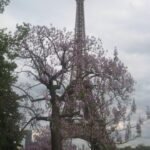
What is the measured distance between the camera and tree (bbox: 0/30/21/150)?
1294 inches

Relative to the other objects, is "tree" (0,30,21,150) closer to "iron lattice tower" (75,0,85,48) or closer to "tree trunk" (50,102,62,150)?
"tree trunk" (50,102,62,150)

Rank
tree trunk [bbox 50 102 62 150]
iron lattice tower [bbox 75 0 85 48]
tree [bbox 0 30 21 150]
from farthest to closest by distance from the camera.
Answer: iron lattice tower [bbox 75 0 85 48]
tree [bbox 0 30 21 150]
tree trunk [bbox 50 102 62 150]

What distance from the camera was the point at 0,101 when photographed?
32344 millimetres

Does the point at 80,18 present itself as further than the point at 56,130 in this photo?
Yes

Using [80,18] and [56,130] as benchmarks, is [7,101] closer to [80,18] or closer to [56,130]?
[56,130]

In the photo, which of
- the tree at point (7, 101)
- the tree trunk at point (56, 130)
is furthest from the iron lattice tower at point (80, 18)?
the tree trunk at point (56, 130)

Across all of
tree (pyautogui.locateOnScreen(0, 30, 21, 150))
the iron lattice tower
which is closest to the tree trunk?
tree (pyautogui.locateOnScreen(0, 30, 21, 150))

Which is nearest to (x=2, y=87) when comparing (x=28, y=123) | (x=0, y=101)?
(x=0, y=101)

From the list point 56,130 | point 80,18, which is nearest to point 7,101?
point 56,130

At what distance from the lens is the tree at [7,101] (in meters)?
32.9

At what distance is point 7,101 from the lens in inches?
1302

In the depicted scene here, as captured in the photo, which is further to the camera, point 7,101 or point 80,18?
point 80,18

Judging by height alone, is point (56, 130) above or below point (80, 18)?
below

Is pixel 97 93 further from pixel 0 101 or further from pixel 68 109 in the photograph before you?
pixel 0 101
